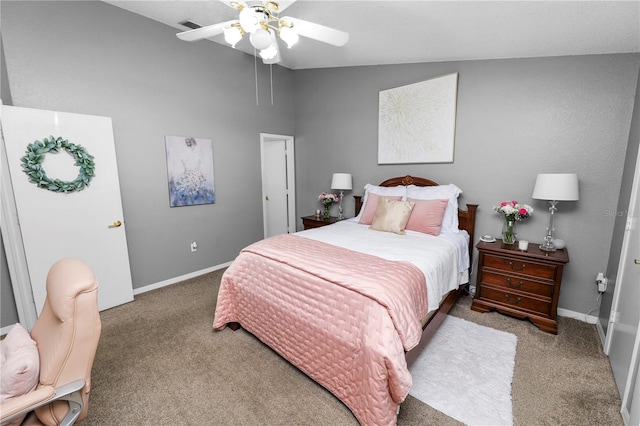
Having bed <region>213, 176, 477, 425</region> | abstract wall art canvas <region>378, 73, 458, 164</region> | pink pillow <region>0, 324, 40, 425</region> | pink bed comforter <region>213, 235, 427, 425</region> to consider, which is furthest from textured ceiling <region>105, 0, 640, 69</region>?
pink pillow <region>0, 324, 40, 425</region>

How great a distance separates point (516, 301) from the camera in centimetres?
265

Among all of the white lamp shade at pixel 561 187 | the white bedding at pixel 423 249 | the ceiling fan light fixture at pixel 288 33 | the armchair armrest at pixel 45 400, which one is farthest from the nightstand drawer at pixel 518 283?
the armchair armrest at pixel 45 400

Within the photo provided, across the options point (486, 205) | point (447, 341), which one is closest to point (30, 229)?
point (447, 341)

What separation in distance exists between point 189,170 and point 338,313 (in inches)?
112

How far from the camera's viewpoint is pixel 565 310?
110 inches

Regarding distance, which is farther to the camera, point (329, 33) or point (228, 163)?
point (228, 163)

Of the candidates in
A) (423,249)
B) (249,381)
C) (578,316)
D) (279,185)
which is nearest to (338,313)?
(249,381)

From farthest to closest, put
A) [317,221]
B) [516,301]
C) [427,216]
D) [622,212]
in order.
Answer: [317,221]
[427,216]
[516,301]
[622,212]

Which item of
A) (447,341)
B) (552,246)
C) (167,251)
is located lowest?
(447,341)

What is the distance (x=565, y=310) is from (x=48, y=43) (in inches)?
216

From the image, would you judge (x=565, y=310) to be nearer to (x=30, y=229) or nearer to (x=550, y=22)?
(x=550, y=22)

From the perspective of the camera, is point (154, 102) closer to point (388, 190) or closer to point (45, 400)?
point (388, 190)

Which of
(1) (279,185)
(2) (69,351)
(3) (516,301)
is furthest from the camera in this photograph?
(1) (279,185)

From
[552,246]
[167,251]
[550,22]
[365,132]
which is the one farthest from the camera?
[365,132]
